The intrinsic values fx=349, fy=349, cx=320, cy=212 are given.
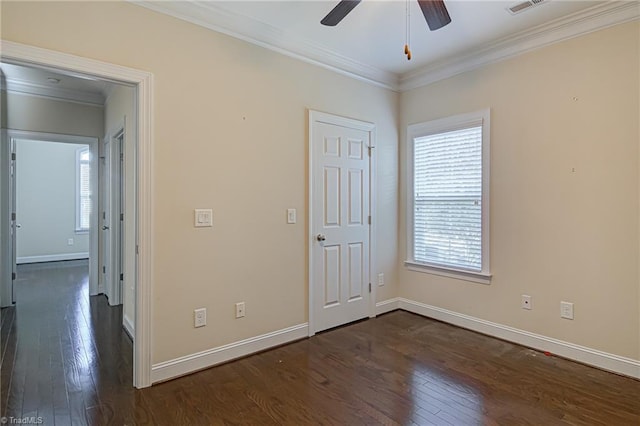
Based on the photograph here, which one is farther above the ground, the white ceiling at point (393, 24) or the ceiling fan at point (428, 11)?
the white ceiling at point (393, 24)

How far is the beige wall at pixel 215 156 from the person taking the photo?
2.31 m

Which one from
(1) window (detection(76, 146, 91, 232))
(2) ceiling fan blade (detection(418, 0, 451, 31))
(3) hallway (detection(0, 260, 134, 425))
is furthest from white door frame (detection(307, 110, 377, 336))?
(1) window (detection(76, 146, 91, 232))

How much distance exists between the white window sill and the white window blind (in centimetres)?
5

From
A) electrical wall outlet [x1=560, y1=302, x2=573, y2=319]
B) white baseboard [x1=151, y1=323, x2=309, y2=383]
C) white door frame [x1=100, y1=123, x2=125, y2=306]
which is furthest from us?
white door frame [x1=100, y1=123, x2=125, y2=306]

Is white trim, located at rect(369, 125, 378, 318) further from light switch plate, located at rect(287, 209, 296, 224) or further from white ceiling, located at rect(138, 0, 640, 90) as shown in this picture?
light switch plate, located at rect(287, 209, 296, 224)

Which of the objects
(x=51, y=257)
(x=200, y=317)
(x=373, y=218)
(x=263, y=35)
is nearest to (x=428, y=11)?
(x=263, y=35)

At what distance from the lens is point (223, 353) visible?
110 inches

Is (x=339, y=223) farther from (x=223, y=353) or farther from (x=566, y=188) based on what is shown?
(x=566, y=188)

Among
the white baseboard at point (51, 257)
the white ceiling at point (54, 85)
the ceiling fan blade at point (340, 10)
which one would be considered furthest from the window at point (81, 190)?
the ceiling fan blade at point (340, 10)

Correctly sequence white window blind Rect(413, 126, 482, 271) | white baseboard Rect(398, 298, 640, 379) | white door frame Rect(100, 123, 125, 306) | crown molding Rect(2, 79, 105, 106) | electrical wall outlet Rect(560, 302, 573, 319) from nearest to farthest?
white baseboard Rect(398, 298, 640, 379), electrical wall outlet Rect(560, 302, 573, 319), white window blind Rect(413, 126, 482, 271), crown molding Rect(2, 79, 105, 106), white door frame Rect(100, 123, 125, 306)

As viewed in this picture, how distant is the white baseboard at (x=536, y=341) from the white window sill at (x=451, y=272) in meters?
0.38

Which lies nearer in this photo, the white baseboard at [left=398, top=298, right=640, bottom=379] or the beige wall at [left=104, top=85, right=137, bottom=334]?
the white baseboard at [left=398, top=298, right=640, bottom=379]

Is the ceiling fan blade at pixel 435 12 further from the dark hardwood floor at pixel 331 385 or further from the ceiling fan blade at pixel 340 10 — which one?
the dark hardwood floor at pixel 331 385

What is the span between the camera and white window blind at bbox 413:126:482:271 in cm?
350
